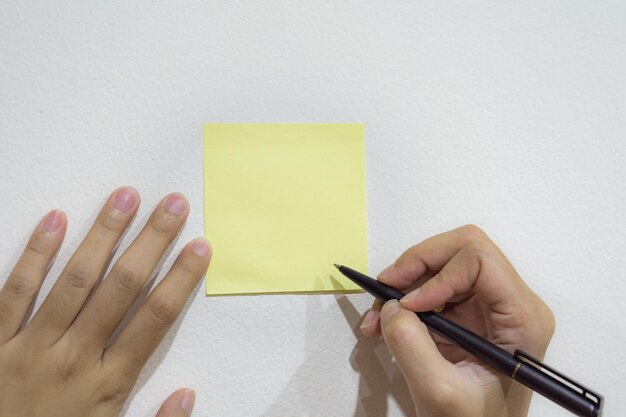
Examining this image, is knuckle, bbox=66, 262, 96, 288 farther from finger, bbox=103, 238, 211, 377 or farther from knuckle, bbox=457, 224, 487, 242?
knuckle, bbox=457, 224, 487, 242

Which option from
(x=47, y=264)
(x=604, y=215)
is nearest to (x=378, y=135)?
(x=604, y=215)

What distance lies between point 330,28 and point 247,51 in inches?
4.5

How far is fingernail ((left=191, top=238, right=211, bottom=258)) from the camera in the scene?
0.59 m

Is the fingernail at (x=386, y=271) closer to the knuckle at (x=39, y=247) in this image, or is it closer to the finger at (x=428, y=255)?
the finger at (x=428, y=255)

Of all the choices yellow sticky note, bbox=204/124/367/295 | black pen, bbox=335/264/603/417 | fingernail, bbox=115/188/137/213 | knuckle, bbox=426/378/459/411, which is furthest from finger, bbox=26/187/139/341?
knuckle, bbox=426/378/459/411

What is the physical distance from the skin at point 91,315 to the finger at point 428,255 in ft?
0.78

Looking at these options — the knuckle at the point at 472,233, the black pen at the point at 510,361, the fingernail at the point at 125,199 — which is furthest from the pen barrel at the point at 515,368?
the fingernail at the point at 125,199

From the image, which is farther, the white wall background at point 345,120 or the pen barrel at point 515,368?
the white wall background at point 345,120

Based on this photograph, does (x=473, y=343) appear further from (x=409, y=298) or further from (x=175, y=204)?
(x=175, y=204)

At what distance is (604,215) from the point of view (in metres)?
0.65

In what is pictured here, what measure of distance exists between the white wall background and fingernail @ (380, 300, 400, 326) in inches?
2.9

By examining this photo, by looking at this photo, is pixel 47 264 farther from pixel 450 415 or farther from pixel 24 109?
pixel 450 415

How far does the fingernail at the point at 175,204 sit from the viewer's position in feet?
1.91

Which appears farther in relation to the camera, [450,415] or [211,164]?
[211,164]
